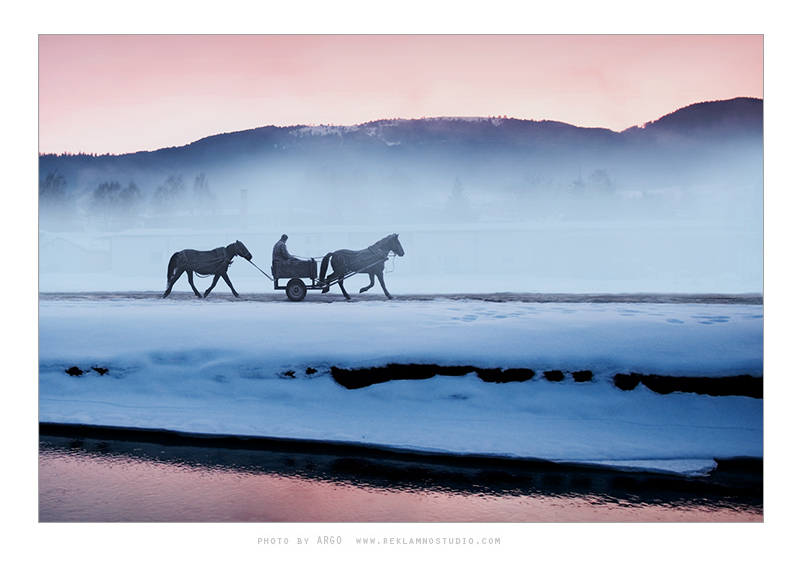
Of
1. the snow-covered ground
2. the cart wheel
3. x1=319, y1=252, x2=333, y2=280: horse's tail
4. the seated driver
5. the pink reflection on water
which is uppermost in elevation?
the seated driver

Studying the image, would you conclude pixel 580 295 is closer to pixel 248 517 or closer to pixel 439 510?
pixel 439 510

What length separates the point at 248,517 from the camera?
5453mm

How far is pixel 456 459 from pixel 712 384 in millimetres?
3653

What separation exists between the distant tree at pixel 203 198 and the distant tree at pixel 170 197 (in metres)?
0.37

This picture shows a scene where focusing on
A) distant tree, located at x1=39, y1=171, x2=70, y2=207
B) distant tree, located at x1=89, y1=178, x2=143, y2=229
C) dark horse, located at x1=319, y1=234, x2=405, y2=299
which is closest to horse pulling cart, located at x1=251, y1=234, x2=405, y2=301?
dark horse, located at x1=319, y1=234, x2=405, y2=299

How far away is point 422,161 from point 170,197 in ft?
29.4

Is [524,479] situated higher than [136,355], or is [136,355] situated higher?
[136,355]

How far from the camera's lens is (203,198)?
1859 centimetres

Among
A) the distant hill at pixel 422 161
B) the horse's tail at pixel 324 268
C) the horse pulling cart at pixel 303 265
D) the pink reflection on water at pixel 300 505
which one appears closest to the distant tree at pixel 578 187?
the distant hill at pixel 422 161

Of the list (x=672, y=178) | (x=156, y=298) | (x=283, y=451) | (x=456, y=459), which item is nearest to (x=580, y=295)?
(x=672, y=178)

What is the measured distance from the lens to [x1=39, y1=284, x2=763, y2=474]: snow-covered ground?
23.4ft

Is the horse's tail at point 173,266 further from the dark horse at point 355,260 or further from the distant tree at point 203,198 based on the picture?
the distant tree at point 203,198

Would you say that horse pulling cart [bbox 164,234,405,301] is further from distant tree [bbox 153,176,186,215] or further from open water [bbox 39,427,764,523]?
open water [bbox 39,427,764,523]

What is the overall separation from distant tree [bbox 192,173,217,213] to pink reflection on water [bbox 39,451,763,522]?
42.6 feet
